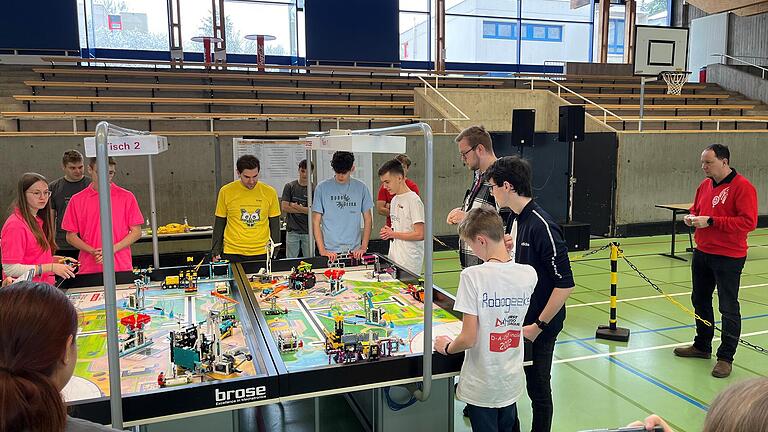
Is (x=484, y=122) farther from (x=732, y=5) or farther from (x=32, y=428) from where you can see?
(x=32, y=428)

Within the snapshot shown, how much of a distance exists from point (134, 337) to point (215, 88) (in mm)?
9930

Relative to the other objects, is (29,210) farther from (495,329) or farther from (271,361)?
(495,329)

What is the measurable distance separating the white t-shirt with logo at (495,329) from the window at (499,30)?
1555 cm

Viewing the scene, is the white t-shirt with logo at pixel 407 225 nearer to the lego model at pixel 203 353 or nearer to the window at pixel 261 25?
the lego model at pixel 203 353

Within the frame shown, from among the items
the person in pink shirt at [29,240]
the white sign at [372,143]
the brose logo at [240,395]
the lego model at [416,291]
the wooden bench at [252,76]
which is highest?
the wooden bench at [252,76]

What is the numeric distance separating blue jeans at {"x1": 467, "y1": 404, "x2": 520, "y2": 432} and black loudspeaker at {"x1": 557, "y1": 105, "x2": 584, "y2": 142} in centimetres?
725

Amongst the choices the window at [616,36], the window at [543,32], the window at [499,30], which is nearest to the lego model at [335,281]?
the window at [499,30]

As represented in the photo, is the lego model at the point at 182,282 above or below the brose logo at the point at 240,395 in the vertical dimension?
above

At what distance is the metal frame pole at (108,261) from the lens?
1.92 meters

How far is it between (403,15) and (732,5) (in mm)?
8272

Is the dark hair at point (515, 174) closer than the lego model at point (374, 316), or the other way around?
the dark hair at point (515, 174)

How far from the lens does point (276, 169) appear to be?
8.27 m

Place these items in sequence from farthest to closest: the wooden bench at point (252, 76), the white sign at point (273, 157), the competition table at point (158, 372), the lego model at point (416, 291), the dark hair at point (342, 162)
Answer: the wooden bench at point (252, 76) < the white sign at point (273, 157) < the dark hair at point (342, 162) < the lego model at point (416, 291) < the competition table at point (158, 372)

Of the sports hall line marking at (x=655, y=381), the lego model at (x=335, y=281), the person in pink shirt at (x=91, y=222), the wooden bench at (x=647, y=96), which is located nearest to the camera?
the lego model at (x=335, y=281)
